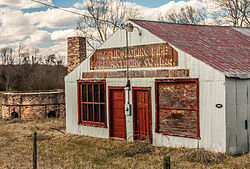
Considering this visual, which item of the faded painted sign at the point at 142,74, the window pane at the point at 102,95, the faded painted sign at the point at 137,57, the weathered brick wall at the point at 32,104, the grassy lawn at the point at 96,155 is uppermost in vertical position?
the faded painted sign at the point at 137,57

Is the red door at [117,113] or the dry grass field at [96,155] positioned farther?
the red door at [117,113]

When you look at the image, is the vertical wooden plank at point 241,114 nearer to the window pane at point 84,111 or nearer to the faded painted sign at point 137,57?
the faded painted sign at point 137,57

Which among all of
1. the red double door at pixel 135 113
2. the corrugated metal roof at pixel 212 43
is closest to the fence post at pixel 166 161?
the corrugated metal roof at pixel 212 43

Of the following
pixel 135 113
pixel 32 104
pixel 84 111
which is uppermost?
pixel 135 113

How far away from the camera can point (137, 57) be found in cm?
1282

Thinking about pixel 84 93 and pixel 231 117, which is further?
pixel 84 93

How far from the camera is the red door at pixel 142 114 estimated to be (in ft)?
40.6

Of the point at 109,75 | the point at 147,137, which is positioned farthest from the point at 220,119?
the point at 109,75

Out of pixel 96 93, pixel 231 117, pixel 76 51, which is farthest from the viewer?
pixel 76 51

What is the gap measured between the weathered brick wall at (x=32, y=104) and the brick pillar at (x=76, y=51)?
12.7 ft

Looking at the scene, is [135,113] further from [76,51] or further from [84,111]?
[76,51]

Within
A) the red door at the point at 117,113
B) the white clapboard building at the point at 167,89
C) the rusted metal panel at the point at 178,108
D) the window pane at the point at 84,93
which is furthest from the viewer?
the window pane at the point at 84,93

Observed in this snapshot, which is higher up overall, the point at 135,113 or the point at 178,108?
the point at 178,108

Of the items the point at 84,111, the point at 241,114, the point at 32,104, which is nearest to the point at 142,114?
the point at 84,111
